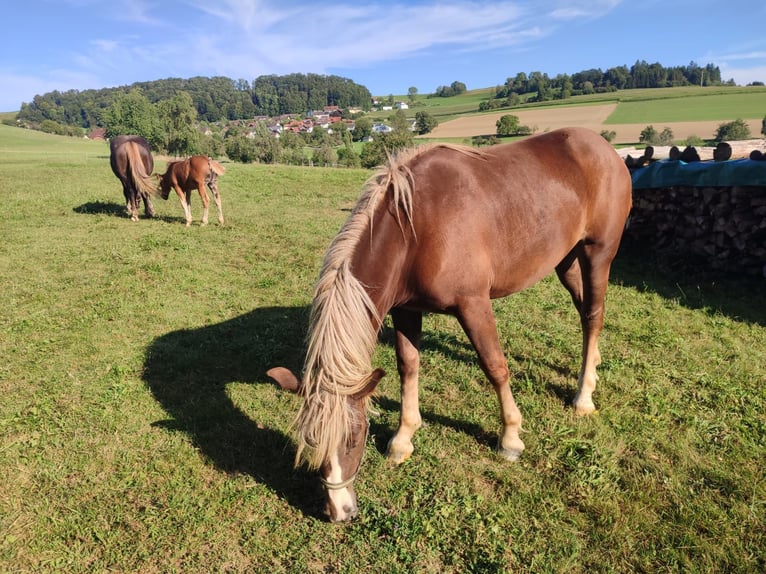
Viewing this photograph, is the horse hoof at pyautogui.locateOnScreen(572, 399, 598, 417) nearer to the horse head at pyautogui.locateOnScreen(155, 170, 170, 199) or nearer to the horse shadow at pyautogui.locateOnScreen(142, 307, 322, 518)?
the horse shadow at pyautogui.locateOnScreen(142, 307, 322, 518)

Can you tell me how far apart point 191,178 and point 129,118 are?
26.6 metres

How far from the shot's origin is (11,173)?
59.7ft

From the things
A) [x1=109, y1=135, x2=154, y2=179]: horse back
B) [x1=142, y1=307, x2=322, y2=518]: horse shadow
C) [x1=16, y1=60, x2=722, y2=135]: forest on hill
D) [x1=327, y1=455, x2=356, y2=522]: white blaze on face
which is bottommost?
[x1=142, y1=307, x2=322, y2=518]: horse shadow

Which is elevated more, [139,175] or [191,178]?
[139,175]

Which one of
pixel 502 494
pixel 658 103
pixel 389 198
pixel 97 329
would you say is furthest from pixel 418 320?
pixel 658 103

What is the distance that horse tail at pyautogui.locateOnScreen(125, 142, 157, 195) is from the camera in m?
11.1

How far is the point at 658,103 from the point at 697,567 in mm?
56823

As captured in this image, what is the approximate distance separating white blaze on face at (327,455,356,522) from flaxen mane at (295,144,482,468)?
130 millimetres

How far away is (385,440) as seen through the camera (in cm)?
369

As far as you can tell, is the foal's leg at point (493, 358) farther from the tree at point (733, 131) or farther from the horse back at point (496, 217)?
the tree at point (733, 131)

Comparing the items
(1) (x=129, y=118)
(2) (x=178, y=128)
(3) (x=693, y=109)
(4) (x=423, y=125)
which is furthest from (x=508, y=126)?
(1) (x=129, y=118)

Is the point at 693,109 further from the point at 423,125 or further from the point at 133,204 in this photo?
the point at 133,204

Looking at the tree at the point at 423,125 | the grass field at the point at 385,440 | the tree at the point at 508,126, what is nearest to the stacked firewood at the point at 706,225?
the grass field at the point at 385,440

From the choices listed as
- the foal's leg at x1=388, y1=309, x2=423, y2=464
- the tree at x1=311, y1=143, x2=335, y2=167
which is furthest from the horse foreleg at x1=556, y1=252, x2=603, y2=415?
the tree at x1=311, y1=143, x2=335, y2=167
